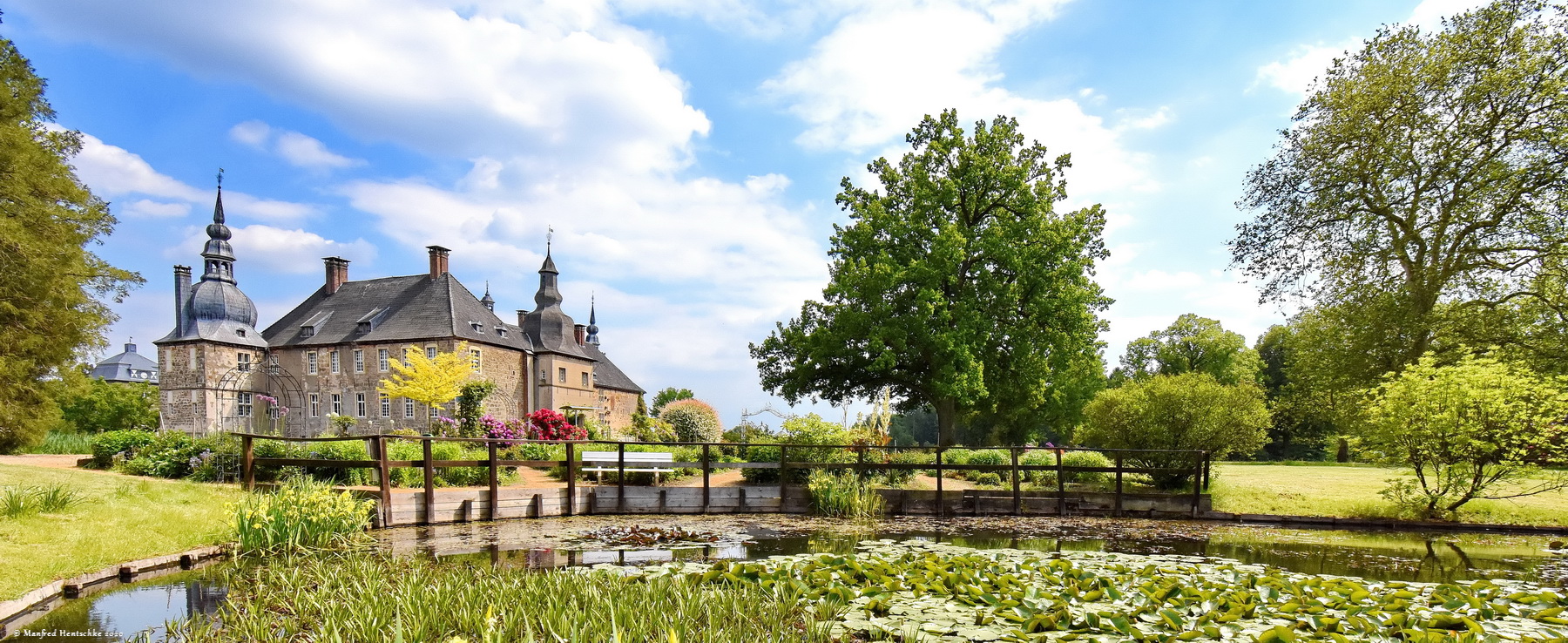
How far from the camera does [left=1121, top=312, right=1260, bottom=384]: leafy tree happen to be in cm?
4297

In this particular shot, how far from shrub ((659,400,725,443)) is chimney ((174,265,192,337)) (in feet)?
88.6

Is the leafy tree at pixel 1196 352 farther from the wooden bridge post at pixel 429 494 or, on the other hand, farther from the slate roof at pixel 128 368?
the slate roof at pixel 128 368

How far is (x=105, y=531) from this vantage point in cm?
791

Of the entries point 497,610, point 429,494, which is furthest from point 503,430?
point 497,610

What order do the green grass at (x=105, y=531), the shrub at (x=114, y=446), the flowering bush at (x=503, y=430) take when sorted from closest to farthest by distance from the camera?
the green grass at (x=105, y=531) → the shrub at (x=114, y=446) → the flowering bush at (x=503, y=430)

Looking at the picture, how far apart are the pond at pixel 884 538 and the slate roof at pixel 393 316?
84.3 feet

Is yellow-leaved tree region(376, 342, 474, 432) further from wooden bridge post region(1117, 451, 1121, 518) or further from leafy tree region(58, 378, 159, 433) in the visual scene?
leafy tree region(58, 378, 159, 433)

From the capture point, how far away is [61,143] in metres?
17.5

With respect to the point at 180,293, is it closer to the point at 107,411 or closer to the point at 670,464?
the point at 107,411

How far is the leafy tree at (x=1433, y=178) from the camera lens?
51.8 feet

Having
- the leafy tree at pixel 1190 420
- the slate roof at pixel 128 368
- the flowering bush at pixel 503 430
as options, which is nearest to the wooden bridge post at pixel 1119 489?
the leafy tree at pixel 1190 420

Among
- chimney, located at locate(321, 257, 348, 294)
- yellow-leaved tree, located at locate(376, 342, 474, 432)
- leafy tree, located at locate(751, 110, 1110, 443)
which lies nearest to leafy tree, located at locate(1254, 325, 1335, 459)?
leafy tree, located at locate(751, 110, 1110, 443)

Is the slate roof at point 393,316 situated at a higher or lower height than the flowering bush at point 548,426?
higher

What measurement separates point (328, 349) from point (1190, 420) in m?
35.3
